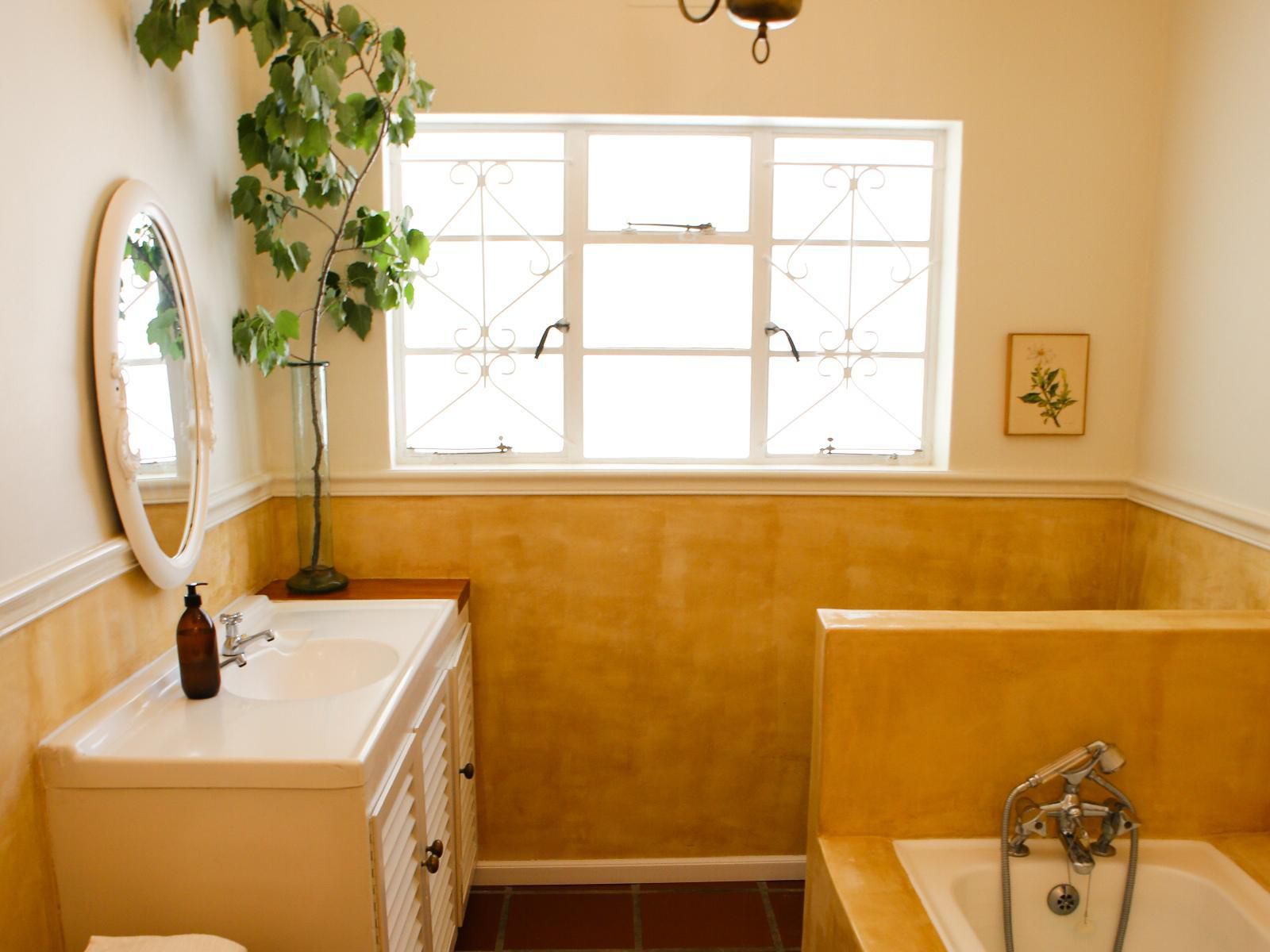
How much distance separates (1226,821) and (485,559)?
1911 mm

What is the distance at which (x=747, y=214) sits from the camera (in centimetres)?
268

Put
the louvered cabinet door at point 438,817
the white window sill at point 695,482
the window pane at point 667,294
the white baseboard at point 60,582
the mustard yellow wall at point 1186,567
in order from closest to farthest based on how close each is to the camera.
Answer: the white baseboard at point 60,582 → the louvered cabinet door at point 438,817 → the mustard yellow wall at point 1186,567 → the white window sill at point 695,482 → the window pane at point 667,294

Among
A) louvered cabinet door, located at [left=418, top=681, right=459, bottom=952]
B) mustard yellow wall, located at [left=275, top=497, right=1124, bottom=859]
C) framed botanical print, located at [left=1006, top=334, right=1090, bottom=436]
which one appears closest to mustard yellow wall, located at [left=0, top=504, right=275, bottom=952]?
louvered cabinet door, located at [left=418, top=681, right=459, bottom=952]

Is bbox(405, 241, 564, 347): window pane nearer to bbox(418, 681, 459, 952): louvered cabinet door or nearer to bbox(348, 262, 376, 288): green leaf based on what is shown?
bbox(348, 262, 376, 288): green leaf

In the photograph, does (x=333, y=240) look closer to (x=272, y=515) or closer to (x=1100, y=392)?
(x=272, y=515)

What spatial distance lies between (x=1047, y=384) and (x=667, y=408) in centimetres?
110

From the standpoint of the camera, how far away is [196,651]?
171cm

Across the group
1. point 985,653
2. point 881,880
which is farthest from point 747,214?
point 881,880

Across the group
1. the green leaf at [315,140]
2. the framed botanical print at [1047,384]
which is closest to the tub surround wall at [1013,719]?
the framed botanical print at [1047,384]

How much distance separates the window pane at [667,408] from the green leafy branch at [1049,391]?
2.69 feet

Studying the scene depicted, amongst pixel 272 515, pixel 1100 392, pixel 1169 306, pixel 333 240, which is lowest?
pixel 272 515

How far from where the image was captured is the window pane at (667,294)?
106 inches

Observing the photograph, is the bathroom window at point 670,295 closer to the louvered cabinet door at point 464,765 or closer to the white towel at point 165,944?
the louvered cabinet door at point 464,765

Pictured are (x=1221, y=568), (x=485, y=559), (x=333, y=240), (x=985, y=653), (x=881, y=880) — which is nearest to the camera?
(x=881, y=880)
